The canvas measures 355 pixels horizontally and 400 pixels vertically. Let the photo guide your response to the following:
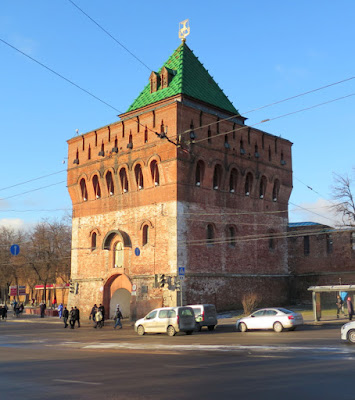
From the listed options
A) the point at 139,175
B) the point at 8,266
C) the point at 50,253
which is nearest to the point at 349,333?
the point at 139,175

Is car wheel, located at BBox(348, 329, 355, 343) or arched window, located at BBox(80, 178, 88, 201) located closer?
car wheel, located at BBox(348, 329, 355, 343)

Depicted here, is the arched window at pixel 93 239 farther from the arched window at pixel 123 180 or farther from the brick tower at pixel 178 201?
the arched window at pixel 123 180

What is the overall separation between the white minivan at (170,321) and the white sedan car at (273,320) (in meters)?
2.94

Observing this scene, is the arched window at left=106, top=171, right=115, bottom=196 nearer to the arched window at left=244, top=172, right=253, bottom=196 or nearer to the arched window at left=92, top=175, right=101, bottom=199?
the arched window at left=92, top=175, right=101, bottom=199

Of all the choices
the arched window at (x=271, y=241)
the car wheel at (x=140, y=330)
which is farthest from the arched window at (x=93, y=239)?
the car wheel at (x=140, y=330)

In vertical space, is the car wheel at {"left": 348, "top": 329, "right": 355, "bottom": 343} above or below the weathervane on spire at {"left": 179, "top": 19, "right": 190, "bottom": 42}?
below

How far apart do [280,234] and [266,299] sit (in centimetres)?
567

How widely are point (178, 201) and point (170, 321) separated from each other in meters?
11.2

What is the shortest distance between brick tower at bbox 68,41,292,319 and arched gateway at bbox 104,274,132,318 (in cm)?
8

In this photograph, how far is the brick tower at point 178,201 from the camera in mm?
35188

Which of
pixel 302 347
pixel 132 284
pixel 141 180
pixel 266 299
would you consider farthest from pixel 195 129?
pixel 302 347

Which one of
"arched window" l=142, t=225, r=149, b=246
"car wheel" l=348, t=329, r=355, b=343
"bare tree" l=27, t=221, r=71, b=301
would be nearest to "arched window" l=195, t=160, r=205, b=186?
"arched window" l=142, t=225, r=149, b=246

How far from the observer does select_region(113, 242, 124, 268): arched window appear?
3869 cm

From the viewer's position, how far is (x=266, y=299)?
132 ft
